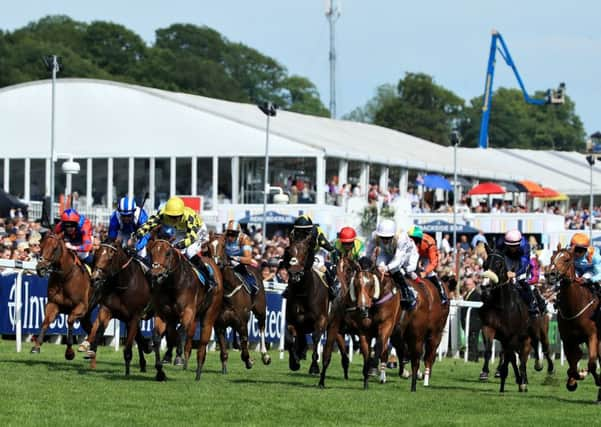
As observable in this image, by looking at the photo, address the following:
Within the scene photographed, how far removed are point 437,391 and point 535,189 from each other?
41851 millimetres

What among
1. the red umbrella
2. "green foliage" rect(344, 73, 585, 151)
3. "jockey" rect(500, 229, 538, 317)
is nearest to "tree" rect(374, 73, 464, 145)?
"green foliage" rect(344, 73, 585, 151)

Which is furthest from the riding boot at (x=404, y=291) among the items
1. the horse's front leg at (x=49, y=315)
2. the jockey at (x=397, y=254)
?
the horse's front leg at (x=49, y=315)

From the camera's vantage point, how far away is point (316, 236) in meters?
16.2

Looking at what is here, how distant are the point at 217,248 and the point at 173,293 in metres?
2.25

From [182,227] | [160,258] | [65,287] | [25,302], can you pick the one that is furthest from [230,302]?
[25,302]

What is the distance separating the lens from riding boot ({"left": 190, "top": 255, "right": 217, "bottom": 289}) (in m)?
16.4

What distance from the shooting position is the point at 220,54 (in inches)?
5207

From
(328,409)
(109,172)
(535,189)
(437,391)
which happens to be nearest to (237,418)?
(328,409)

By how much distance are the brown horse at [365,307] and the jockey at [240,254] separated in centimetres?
245

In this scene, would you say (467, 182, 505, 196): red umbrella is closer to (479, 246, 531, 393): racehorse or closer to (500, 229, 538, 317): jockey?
(500, 229, 538, 317): jockey

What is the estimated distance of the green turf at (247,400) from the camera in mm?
12180

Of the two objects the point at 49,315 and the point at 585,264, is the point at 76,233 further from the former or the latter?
the point at 585,264

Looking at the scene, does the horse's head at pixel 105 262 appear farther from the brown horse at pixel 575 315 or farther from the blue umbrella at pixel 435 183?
the blue umbrella at pixel 435 183

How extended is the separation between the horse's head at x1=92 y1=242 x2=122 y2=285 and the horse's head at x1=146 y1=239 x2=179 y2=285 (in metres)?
0.99
